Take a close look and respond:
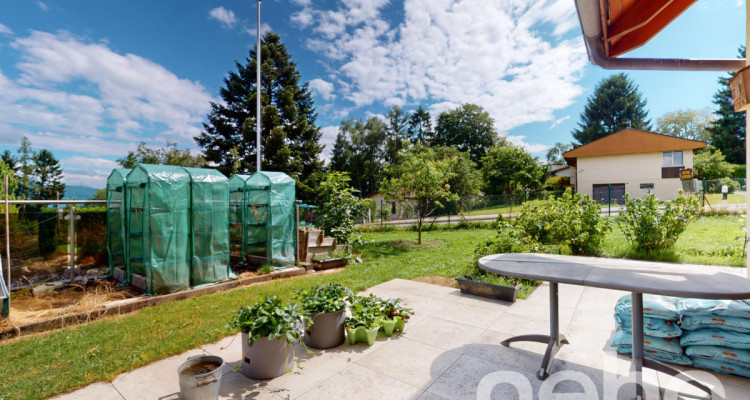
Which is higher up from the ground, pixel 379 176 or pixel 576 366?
pixel 379 176

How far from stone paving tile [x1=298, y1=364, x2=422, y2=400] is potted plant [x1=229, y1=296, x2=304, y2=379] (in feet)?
1.22

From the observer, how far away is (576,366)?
2.37 metres

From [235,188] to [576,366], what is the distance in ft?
22.2

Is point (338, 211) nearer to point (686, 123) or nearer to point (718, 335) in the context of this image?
point (718, 335)

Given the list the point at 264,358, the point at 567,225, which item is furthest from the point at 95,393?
the point at 567,225

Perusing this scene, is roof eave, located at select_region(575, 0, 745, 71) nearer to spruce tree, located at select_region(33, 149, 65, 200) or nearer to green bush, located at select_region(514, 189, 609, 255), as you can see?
green bush, located at select_region(514, 189, 609, 255)

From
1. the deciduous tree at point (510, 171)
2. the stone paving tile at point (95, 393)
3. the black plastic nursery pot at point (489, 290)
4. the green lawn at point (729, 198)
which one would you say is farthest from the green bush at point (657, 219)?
the deciduous tree at point (510, 171)

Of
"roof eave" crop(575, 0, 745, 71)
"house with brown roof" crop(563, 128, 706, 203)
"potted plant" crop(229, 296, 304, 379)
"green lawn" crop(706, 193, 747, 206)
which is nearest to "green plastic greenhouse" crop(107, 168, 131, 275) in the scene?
"potted plant" crop(229, 296, 304, 379)

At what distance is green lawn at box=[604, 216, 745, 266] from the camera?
5.49m

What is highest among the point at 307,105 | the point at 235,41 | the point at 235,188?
the point at 235,41

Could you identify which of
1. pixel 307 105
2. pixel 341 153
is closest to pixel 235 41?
pixel 307 105

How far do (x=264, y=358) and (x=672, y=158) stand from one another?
97.6 ft

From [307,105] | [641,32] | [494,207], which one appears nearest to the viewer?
[641,32]

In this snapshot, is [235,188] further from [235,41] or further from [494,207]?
[235,41]
